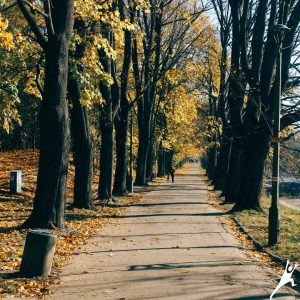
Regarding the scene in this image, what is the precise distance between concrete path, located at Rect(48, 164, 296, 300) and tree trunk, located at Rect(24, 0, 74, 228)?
1549mm

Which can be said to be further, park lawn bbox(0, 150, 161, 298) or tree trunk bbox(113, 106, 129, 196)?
tree trunk bbox(113, 106, 129, 196)

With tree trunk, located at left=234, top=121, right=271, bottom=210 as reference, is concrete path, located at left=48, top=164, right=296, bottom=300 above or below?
below

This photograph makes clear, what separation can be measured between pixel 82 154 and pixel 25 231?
5.55 meters

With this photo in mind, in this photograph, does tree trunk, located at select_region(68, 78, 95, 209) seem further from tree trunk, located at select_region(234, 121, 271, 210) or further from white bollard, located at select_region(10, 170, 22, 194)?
tree trunk, located at select_region(234, 121, 271, 210)

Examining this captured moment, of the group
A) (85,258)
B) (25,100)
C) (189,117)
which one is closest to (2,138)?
(25,100)

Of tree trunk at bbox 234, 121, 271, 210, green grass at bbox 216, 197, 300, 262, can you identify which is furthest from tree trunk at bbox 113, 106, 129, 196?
green grass at bbox 216, 197, 300, 262

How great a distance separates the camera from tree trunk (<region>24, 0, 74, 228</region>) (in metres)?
12.5

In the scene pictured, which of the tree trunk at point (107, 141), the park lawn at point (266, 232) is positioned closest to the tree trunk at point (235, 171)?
the park lawn at point (266, 232)

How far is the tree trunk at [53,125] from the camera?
12531 mm

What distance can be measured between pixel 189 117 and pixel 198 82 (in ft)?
23.9

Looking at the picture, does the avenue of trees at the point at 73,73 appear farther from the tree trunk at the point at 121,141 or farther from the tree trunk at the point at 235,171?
the tree trunk at the point at 235,171

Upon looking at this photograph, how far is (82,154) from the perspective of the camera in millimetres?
17656

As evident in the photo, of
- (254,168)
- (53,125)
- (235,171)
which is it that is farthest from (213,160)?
(53,125)

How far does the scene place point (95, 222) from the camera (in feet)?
51.7
